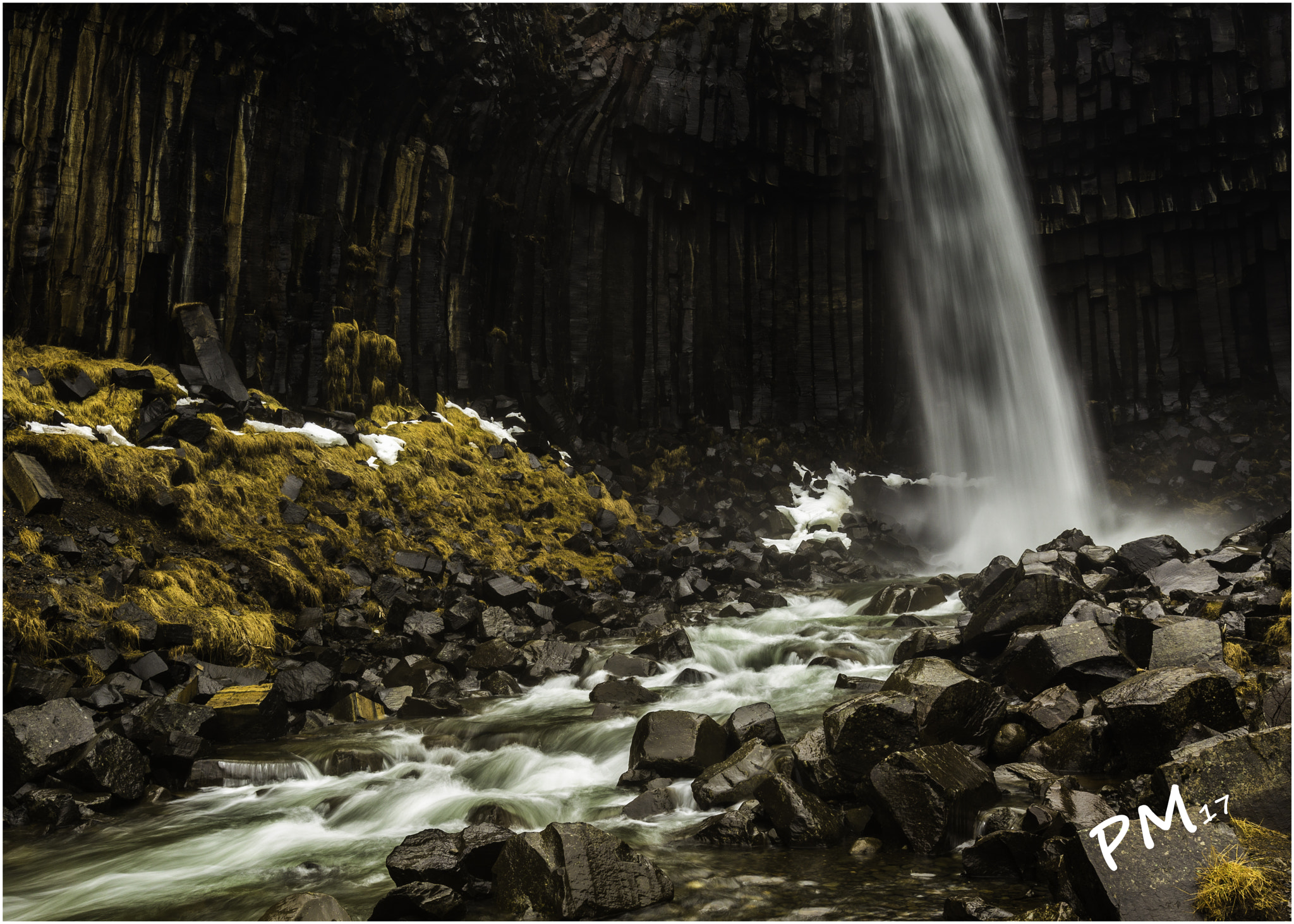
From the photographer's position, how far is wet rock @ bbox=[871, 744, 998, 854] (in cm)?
424

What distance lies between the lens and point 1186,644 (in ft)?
20.0

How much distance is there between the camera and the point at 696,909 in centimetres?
376

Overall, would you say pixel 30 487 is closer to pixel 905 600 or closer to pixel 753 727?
pixel 753 727

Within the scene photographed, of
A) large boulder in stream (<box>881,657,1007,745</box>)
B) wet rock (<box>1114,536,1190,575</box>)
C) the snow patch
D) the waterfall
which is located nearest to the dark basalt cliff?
the waterfall

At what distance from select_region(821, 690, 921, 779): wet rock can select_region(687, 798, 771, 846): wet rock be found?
2.23ft

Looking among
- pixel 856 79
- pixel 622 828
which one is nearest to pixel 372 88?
pixel 856 79

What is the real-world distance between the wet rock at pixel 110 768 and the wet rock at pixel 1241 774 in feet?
22.9

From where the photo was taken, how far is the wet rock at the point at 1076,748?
5.03 meters

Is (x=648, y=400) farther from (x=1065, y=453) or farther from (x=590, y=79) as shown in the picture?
(x=1065, y=453)

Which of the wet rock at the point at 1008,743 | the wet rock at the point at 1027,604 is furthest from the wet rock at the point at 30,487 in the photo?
the wet rock at the point at 1027,604

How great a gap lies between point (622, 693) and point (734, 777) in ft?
9.40

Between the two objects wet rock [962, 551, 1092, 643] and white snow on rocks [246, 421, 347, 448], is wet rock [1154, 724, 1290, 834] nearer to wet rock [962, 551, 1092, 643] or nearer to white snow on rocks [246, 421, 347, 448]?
wet rock [962, 551, 1092, 643]

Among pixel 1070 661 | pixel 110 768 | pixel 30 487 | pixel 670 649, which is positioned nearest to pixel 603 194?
pixel 670 649

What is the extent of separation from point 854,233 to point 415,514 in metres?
17.6
